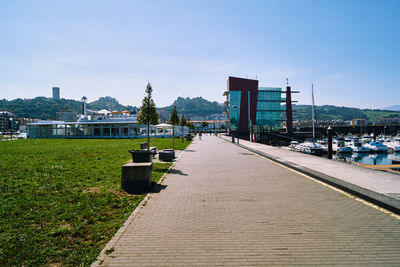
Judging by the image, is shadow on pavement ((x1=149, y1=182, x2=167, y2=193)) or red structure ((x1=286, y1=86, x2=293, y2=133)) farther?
red structure ((x1=286, y1=86, x2=293, y2=133))

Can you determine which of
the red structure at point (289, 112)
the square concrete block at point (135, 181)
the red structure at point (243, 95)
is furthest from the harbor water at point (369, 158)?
the red structure at point (289, 112)

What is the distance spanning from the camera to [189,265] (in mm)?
3205

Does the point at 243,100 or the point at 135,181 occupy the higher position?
the point at 243,100

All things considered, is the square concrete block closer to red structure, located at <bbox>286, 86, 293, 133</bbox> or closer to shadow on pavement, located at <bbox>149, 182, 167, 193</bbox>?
shadow on pavement, located at <bbox>149, 182, 167, 193</bbox>

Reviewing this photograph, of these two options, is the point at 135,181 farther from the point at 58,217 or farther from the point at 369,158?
the point at 369,158

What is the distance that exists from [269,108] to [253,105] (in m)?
7.24

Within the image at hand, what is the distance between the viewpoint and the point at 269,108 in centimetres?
8700

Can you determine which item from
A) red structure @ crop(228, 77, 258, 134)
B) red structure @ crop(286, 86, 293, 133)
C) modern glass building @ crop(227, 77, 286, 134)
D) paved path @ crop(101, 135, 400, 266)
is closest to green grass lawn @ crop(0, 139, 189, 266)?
paved path @ crop(101, 135, 400, 266)

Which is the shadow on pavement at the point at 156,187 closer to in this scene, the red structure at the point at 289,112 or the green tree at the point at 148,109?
the green tree at the point at 148,109

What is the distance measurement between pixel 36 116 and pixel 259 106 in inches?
7449

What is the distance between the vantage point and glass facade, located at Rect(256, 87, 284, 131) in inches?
3386

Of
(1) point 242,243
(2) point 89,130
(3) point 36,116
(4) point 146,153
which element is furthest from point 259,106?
(3) point 36,116

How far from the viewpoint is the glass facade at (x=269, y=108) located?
86000 mm

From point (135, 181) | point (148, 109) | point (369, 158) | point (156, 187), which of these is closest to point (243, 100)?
point (369, 158)
